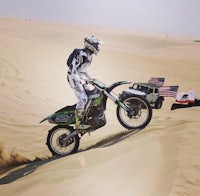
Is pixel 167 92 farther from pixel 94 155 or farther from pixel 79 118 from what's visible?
pixel 94 155

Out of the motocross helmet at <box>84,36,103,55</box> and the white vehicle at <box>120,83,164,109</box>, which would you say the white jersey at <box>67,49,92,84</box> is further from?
the white vehicle at <box>120,83,164,109</box>

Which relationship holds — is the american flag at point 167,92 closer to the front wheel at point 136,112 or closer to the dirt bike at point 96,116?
the dirt bike at point 96,116

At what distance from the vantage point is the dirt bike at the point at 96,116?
738cm

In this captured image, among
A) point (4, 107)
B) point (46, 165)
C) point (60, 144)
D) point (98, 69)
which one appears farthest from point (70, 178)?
point (98, 69)

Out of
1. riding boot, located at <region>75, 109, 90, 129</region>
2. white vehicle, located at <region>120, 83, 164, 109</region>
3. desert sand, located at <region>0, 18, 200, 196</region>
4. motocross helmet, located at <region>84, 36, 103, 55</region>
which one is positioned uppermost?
motocross helmet, located at <region>84, 36, 103, 55</region>

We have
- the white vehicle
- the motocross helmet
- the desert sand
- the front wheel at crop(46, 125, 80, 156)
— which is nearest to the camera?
the desert sand

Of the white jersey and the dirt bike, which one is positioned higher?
the white jersey

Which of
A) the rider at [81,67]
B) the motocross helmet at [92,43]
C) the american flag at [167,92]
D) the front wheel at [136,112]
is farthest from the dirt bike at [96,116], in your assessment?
the american flag at [167,92]

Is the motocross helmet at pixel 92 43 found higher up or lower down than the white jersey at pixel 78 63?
higher up

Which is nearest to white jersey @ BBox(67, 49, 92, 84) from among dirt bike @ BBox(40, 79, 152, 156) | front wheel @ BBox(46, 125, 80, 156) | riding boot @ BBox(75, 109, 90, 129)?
dirt bike @ BBox(40, 79, 152, 156)

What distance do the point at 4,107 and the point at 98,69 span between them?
1154 centimetres

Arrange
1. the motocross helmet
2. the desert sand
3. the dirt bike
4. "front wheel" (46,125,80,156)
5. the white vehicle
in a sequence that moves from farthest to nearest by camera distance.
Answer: the white vehicle
"front wheel" (46,125,80,156)
the dirt bike
the motocross helmet
the desert sand

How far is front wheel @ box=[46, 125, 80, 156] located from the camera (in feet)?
25.3

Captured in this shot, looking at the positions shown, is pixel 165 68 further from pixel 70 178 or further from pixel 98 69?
pixel 70 178
